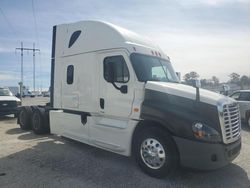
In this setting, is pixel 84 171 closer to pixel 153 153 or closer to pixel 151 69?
pixel 153 153

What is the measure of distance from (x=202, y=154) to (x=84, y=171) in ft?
7.96

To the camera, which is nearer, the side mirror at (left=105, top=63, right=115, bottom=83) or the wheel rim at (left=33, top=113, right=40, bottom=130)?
the side mirror at (left=105, top=63, right=115, bottom=83)

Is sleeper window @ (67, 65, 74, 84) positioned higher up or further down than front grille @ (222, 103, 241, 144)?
higher up

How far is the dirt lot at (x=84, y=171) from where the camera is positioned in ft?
15.4

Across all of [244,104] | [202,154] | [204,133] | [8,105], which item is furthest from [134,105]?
[8,105]

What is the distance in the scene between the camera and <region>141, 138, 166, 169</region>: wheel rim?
4883 millimetres

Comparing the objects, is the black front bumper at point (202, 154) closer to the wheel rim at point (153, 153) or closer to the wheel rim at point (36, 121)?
the wheel rim at point (153, 153)

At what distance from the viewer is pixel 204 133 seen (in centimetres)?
450

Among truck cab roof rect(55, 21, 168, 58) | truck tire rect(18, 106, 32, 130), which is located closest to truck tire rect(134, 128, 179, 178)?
truck cab roof rect(55, 21, 168, 58)

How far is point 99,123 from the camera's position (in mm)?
6246

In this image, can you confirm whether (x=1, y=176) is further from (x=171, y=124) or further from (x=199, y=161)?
(x=199, y=161)

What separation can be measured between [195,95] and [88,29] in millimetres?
3380

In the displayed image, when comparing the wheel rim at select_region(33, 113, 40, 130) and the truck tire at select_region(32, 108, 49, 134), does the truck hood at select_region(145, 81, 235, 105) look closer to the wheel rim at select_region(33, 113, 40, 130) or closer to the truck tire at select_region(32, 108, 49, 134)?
the truck tire at select_region(32, 108, 49, 134)

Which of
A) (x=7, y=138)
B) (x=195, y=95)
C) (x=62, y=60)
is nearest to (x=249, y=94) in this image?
(x=195, y=95)
